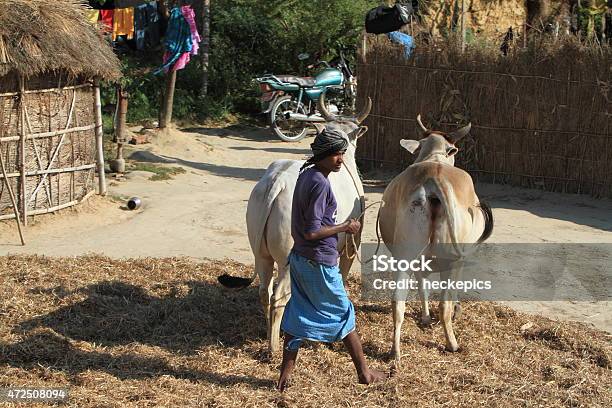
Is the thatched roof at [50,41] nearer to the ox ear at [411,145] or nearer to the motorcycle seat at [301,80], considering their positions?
the ox ear at [411,145]

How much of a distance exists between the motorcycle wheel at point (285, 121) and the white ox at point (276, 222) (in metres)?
9.31

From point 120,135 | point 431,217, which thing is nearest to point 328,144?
point 431,217

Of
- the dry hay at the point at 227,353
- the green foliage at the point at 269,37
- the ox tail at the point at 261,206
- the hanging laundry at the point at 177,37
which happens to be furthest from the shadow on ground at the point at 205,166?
the ox tail at the point at 261,206

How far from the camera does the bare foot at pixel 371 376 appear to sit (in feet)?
16.1

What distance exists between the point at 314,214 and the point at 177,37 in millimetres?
10342

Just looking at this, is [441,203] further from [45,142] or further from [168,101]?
[168,101]

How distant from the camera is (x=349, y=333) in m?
4.82

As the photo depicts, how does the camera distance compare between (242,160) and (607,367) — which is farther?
(242,160)

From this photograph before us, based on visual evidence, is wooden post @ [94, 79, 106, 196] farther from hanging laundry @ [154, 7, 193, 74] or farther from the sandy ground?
hanging laundry @ [154, 7, 193, 74]

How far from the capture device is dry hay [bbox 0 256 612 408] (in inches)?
191

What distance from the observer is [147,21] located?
1652cm

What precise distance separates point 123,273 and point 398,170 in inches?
249

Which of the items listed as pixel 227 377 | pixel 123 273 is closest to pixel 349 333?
pixel 227 377

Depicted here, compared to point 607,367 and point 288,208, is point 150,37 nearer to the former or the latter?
point 288,208
